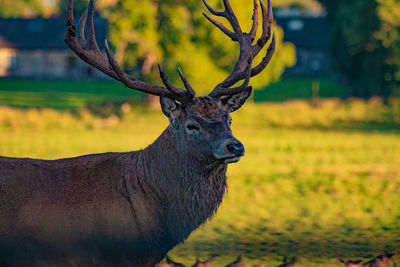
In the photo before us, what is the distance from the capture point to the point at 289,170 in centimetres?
1872

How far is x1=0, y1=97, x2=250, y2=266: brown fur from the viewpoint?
6781 mm

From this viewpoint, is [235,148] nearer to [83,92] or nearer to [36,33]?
[83,92]

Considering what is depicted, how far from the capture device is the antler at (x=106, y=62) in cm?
716

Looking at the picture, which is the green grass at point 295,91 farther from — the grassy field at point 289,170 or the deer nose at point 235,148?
the deer nose at point 235,148

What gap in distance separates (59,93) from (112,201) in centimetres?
4411

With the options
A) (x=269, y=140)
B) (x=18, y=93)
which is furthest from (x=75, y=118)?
(x=18, y=93)

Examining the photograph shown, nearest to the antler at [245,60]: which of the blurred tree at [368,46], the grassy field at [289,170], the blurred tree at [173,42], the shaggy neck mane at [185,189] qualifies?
the shaggy neck mane at [185,189]

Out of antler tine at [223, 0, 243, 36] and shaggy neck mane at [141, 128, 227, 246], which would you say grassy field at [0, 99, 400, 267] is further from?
antler tine at [223, 0, 243, 36]

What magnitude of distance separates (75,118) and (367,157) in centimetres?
1516

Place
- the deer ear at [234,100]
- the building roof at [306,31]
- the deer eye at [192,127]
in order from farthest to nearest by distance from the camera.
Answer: the building roof at [306,31], the deer ear at [234,100], the deer eye at [192,127]

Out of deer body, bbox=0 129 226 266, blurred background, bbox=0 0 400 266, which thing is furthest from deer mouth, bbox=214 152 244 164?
blurred background, bbox=0 0 400 266

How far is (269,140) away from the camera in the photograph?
84.2 feet

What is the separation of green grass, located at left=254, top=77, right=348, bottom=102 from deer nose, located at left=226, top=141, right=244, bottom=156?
36.7 metres

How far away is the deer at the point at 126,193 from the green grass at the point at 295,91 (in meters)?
36.1
